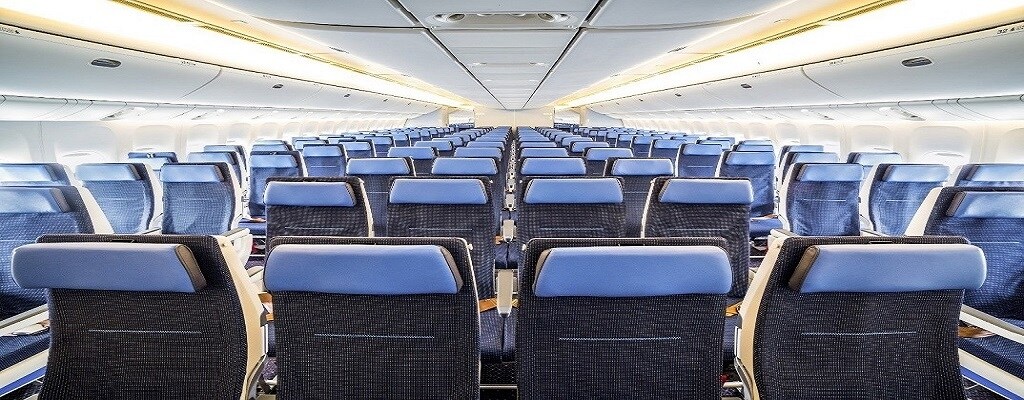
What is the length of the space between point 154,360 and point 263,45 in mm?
6000

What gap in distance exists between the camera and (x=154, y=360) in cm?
201

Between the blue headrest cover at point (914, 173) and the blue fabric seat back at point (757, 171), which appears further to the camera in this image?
the blue fabric seat back at point (757, 171)

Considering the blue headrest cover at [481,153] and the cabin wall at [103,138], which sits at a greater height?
the cabin wall at [103,138]

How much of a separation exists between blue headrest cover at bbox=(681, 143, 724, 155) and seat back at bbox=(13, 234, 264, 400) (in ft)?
25.9

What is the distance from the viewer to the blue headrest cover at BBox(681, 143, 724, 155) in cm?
907

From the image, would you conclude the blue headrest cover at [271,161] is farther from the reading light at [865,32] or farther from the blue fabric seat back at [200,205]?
the reading light at [865,32]

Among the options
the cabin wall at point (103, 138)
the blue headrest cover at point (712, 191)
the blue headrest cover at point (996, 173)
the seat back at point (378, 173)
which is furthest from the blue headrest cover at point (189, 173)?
the blue headrest cover at point (996, 173)

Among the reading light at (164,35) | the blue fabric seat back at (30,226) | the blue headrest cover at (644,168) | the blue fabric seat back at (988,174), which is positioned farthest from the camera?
A: the blue headrest cover at (644,168)

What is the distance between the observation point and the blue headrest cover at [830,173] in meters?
5.35

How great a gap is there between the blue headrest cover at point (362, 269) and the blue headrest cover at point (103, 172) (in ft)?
14.9

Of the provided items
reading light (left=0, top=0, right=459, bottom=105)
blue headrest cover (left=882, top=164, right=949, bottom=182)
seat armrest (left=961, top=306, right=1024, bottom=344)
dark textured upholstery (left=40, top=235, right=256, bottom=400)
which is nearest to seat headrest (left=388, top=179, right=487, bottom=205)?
dark textured upholstery (left=40, top=235, right=256, bottom=400)

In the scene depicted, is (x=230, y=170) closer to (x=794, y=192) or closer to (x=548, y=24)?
(x=548, y=24)

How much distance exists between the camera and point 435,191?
3.77m

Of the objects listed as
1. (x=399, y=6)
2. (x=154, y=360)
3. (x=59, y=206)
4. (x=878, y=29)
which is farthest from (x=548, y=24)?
(x=154, y=360)
